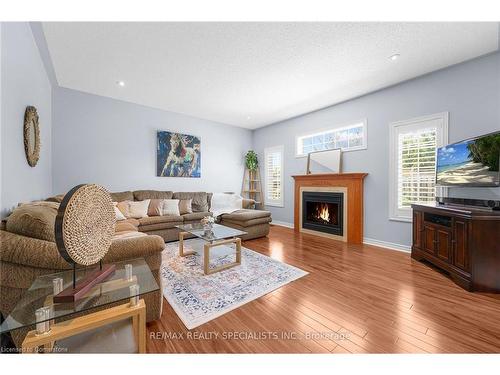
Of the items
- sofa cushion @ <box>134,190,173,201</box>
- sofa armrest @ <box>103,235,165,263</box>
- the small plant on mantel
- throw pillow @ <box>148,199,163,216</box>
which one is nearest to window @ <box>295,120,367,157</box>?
the small plant on mantel

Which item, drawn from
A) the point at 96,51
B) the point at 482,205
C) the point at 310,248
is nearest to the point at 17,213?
the point at 96,51

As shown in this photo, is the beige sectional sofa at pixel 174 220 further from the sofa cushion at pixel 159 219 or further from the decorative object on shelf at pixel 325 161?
the decorative object on shelf at pixel 325 161

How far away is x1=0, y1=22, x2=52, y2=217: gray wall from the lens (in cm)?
156

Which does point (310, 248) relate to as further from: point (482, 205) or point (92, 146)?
point (92, 146)

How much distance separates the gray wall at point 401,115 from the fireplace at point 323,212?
0.46 meters

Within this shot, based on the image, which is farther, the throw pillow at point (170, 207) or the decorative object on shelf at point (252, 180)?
the decorative object on shelf at point (252, 180)

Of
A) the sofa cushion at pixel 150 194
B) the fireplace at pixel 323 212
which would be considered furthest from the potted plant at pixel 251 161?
the sofa cushion at pixel 150 194

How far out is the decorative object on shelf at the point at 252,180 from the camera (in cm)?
585

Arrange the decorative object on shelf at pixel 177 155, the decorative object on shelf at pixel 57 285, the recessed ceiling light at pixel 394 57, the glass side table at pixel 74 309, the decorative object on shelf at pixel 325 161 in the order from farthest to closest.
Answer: the decorative object on shelf at pixel 177 155 < the decorative object on shelf at pixel 325 161 < the recessed ceiling light at pixel 394 57 < the decorative object on shelf at pixel 57 285 < the glass side table at pixel 74 309

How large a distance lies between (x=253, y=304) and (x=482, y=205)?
2.83 metres
